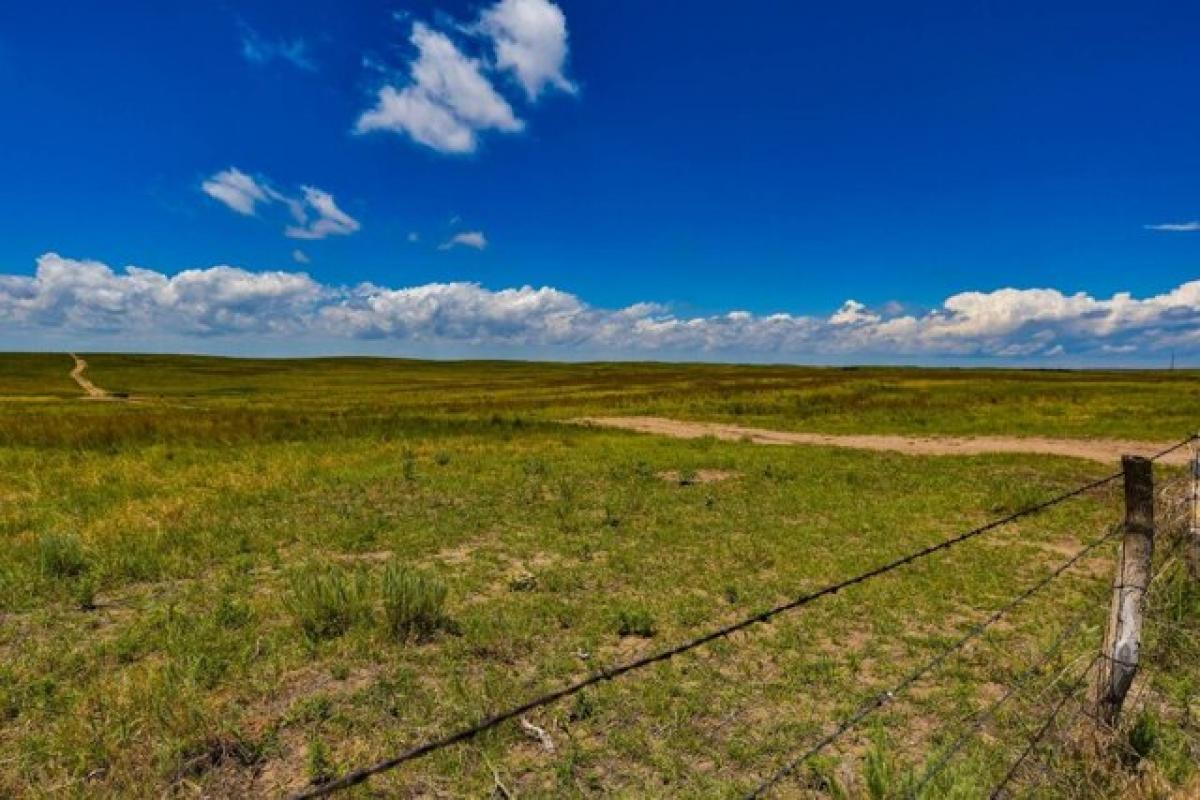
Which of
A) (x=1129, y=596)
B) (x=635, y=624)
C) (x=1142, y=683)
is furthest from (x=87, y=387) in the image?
(x=1129, y=596)

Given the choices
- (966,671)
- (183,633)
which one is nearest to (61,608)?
(183,633)

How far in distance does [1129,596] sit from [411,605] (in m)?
6.95

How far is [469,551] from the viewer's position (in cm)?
1198

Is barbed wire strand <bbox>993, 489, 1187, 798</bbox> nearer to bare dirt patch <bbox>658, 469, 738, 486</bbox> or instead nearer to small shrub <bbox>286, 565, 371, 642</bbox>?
small shrub <bbox>286, 565, 371, 642</bbox>

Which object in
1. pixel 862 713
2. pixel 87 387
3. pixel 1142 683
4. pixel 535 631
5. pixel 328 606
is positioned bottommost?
pixel 87 387

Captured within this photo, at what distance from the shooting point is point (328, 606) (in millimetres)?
8211

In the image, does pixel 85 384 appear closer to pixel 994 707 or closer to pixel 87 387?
pixel 87 387

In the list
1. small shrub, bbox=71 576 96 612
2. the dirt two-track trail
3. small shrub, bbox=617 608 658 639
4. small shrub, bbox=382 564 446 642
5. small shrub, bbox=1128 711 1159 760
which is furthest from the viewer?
the dirt two-track trail

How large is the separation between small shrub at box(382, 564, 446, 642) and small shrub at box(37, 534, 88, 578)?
5.69 metres

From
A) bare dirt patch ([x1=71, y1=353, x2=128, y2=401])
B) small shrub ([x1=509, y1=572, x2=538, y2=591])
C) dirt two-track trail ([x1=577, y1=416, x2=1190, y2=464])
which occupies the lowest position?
bare dirt patch ([x1=71, y1=353, x2=128, y2=401])

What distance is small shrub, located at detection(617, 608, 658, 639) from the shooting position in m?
8.30

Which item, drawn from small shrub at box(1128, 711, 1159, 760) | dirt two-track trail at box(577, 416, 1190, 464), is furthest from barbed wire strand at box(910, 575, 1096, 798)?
dirt two-track trail at box(577, 416, 1190, 464)

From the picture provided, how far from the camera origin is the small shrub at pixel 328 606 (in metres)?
8.08

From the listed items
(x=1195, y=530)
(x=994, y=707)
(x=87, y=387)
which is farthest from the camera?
(x=87, y=387)
